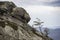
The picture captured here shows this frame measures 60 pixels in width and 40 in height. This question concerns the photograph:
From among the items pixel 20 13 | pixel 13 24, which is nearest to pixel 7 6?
pixel 20 13

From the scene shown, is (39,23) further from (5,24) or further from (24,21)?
(5,24)

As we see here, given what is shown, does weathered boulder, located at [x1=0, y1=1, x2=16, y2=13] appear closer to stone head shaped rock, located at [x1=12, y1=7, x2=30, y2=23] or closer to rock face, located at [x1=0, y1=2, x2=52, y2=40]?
rock face, located at [x1=0, y1=2, x2=52, y2=40]

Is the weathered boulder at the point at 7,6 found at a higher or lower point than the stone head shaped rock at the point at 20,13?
higher

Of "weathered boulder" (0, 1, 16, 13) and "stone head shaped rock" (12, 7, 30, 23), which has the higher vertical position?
"weathered boulder" (0, 1, 16, 13)

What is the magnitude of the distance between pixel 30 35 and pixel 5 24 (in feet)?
29.7

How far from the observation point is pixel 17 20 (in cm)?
7494

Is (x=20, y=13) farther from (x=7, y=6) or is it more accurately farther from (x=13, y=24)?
(x=13, y=24)

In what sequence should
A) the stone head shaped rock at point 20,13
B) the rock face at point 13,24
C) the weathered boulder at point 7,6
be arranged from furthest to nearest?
1. the stone head shaped rock at point 20,13
2. the weathered boulder at point 7,6
3. the rock face at point 13,24

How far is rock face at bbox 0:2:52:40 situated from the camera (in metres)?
64.3

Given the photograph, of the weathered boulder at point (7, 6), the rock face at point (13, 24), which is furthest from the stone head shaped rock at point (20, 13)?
the weathered boulder at point (7, 6)

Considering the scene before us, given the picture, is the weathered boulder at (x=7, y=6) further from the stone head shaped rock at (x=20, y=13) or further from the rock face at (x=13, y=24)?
the stone head shaped rock at (x=20, y=13)

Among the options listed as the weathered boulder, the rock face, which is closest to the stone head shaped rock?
the rock face

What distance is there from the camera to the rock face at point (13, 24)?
64306 mm

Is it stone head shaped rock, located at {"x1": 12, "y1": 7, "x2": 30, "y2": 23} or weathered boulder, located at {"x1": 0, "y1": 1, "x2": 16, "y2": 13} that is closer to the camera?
weathered boulder, located at {"x1": 0, "y1": 1, "x2": 16, "y2": 13}
